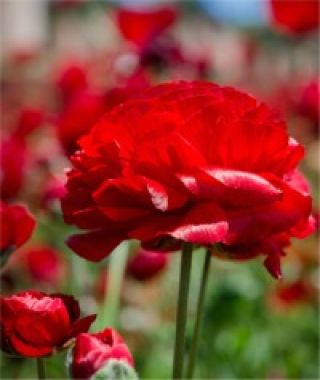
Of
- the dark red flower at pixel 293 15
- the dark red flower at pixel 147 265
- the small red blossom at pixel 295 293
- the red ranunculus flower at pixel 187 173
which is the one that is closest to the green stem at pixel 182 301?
the red ranunculus flower at pixel 187 173

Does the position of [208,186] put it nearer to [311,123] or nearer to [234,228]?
[234,228]

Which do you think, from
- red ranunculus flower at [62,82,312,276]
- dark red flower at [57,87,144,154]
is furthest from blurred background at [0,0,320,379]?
red ranunculus flower at [62,82,312,276]

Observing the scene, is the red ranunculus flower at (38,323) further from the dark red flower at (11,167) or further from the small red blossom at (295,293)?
the small red blossom at (295,293)

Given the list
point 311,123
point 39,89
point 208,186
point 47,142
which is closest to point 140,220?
point 208,186

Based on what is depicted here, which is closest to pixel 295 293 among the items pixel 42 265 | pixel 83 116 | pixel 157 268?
pixel 42 265

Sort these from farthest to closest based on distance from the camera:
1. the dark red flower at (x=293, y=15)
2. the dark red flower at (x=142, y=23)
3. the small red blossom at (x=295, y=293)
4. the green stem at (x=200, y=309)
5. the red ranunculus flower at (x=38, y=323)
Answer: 1. the small red blossom at (x=295, y=293)
2. the dark red flower at (x=293, y=15)
3. the dark red flower at (x=142, y=23)
4. the green stem at (x=200, y=309)
5. the red ranunculus flower at (x=38, y=323)

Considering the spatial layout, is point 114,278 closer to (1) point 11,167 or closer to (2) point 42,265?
(1) point 11,167
